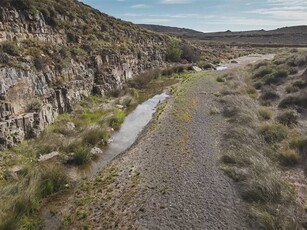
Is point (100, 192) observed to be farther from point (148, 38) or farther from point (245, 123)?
point (148, 38)

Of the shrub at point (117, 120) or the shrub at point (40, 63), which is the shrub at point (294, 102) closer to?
the shrub at point (117, 120)

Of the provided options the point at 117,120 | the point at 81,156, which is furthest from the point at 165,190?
the point at 117,120

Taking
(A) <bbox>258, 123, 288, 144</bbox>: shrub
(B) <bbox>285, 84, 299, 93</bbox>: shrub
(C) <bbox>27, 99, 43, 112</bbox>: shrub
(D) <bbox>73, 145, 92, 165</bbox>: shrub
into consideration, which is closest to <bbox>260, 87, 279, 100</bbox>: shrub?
(B) <bbox>285, 84, 299, 93</bbox>: shrub

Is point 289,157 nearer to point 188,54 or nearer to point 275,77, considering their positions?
point 275,77

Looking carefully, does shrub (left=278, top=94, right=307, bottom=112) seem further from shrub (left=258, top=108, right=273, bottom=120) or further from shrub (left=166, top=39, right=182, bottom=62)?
shrub (left=166, top=39, right=182, bottom=62)

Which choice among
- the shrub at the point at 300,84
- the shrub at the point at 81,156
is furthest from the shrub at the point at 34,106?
the shrub at the point at 300,84
